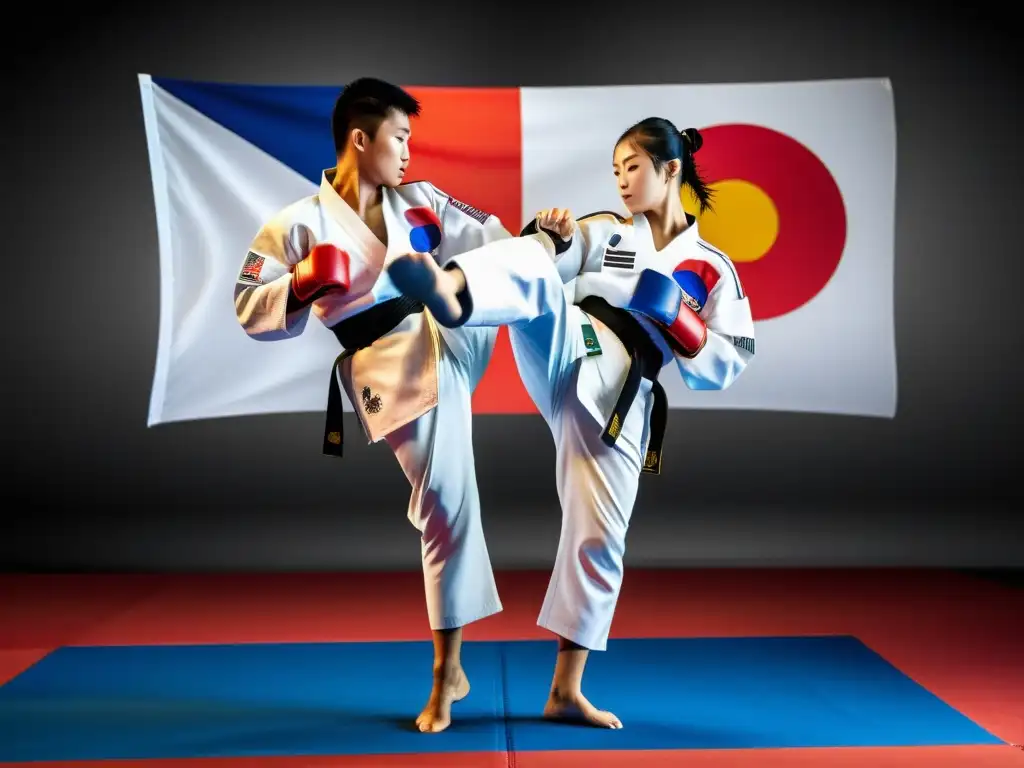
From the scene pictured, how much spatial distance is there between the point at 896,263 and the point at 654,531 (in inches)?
68.5

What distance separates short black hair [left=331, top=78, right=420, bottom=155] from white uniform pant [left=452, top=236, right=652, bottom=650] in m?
0.61

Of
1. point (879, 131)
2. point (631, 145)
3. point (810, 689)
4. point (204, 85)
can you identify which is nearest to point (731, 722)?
point (810, 689)

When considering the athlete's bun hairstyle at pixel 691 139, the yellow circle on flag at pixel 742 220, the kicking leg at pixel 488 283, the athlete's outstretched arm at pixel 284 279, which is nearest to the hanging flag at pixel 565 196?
the yellow circle on flag at pixel 742 220

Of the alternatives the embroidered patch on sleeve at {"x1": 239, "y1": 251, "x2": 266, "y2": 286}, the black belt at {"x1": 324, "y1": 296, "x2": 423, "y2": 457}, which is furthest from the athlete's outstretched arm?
the black belt at {"x1": 324, "y1": 296, "x2": 423, "y2": 457}

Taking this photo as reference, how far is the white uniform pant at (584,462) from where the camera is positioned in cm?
263

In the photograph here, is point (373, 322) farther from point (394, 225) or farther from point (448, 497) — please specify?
point (448, 497)

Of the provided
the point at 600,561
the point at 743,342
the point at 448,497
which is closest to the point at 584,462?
the point at 600,561

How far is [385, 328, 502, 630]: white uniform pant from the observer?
8.63 feet

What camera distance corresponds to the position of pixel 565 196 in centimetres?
475

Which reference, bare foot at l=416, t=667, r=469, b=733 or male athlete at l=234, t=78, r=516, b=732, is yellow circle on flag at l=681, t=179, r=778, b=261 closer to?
male athlete at l=234, t=78, r=516, b=732

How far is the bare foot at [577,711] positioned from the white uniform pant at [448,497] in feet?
0.91

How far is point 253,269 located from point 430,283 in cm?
62

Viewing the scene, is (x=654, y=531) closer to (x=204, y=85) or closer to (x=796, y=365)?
(x=796, y=365)

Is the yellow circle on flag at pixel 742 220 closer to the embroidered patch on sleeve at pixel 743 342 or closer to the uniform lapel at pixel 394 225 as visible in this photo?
the embroidered patch on sleeve at pixel 743 342
